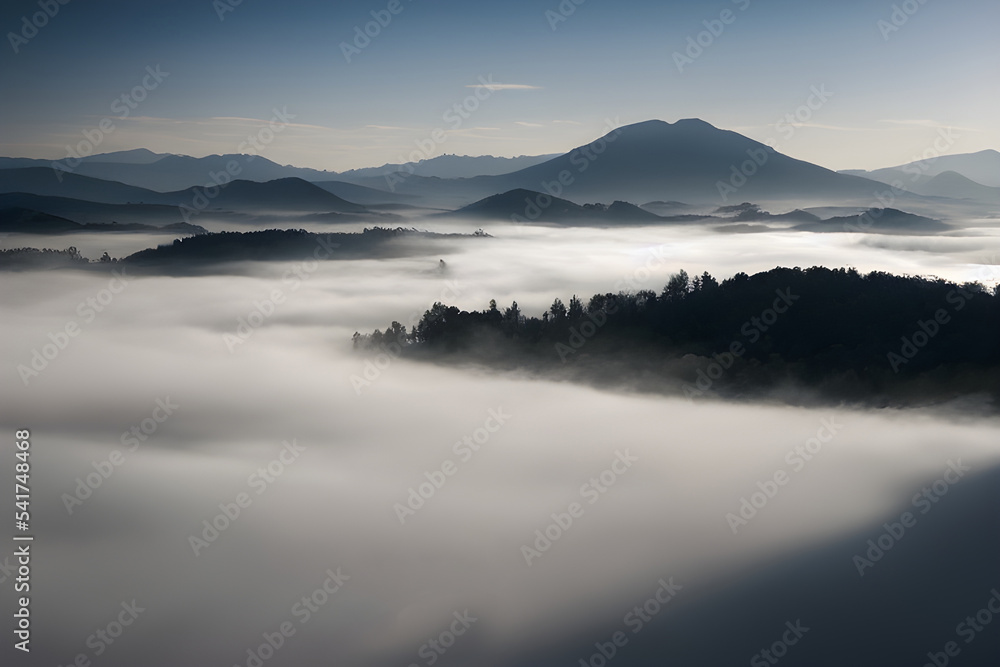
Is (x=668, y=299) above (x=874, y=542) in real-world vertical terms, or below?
above

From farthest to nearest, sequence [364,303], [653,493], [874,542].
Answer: [364,303], [653,493], [874,542]

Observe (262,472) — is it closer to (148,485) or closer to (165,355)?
(148,485)

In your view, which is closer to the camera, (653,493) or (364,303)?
(653,493)

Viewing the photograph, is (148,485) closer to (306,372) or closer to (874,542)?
(874,542)

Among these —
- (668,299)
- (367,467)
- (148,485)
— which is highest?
(668,299)

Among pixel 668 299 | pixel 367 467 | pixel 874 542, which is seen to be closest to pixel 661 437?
pixel 668 299

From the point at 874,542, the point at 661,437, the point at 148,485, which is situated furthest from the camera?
the point at 661,437
